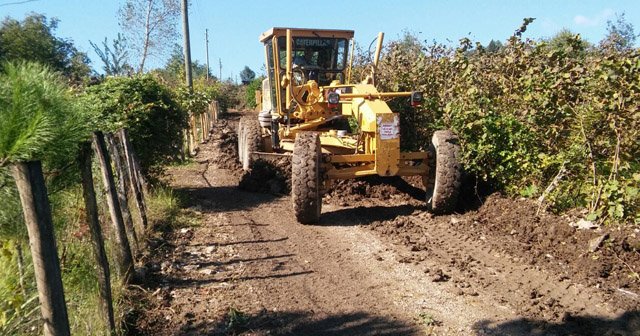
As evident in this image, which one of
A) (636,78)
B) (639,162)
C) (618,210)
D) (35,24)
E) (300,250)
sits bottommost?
(300,250)

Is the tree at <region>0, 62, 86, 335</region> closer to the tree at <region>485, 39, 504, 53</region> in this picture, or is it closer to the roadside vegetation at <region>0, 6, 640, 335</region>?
the roadside vegetation at <region>0, 6, 640, 335</region>

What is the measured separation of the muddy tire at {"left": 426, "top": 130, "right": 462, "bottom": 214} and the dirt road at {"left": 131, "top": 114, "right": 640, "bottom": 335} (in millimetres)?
269

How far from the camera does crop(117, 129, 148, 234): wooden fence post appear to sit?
20.5 feet

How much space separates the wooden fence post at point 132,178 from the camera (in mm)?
6246

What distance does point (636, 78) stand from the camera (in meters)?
5.32

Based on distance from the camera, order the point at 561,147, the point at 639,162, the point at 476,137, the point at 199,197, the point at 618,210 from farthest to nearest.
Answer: the point at 199,197 → the point at 476,137 → the point at 561,147 → the point at 639,162 → the point at 618,210

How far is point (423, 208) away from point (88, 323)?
507 cm

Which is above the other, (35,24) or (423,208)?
(35,24)

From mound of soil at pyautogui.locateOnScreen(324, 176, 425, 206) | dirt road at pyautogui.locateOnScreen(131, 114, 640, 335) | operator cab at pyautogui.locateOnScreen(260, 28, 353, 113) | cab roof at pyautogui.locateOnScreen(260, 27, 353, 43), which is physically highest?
cab roof at pyautogui.locateOnScreen(260, 27, 353, 43)

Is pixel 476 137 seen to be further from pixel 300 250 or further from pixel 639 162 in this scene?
pixel 300 250

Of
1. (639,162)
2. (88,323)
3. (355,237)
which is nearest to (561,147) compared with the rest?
(639,162)

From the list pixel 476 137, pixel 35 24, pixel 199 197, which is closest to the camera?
pixel 476 137

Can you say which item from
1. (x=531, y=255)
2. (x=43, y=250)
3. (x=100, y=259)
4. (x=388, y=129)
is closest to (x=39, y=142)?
(x=43, y=250)

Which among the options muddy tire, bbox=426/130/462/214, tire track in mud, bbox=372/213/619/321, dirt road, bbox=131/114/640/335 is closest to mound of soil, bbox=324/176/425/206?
dirt road, bbox=131/114/640/335
